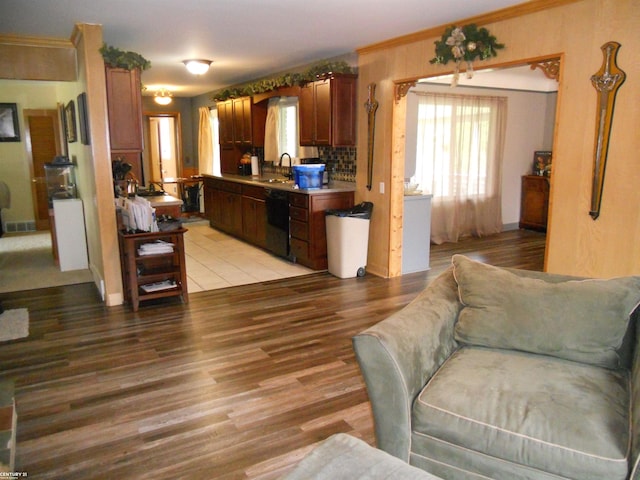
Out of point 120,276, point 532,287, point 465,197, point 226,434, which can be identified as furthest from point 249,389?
point 465,197

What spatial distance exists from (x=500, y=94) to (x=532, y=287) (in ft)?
20.3

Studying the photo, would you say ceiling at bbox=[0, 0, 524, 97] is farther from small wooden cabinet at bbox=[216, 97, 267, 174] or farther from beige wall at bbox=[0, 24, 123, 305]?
small wooden cabinet at bbox=[216, 97, 267, 174]

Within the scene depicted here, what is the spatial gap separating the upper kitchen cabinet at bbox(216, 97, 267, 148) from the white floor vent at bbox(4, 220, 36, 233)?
3.54 meters

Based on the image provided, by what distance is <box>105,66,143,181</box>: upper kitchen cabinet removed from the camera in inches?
175

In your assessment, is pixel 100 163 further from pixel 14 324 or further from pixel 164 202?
pixel 14 324

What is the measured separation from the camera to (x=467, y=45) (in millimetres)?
3990

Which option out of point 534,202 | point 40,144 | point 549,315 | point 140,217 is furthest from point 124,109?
point 534,202

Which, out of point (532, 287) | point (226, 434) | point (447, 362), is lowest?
point (226, 434)

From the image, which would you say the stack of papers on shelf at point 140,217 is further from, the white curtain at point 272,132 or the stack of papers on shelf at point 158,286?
the white curtain at point 272,132

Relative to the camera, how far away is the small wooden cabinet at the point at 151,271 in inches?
176

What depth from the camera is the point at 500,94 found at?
7.74 m

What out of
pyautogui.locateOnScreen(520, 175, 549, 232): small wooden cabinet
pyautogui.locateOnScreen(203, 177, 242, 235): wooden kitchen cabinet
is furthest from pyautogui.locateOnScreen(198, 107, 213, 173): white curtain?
pyautogui.locateOnScreen(520, 175, 549, 232): small wooden cabinet

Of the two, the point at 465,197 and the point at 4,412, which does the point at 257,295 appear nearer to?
the point at 4,412

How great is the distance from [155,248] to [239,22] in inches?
83.9
